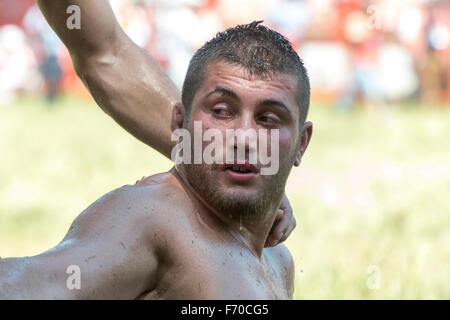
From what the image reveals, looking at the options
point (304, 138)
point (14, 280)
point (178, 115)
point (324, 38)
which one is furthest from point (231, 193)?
point (324, 38)

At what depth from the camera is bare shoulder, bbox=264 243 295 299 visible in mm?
3703

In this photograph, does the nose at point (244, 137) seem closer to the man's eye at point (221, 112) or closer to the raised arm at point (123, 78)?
the man's eye at point (221, 112)

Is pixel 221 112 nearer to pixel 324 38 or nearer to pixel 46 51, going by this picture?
pixel 324 38

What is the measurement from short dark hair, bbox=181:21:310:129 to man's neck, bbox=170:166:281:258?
0.92 ft

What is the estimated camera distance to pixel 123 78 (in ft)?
13.4

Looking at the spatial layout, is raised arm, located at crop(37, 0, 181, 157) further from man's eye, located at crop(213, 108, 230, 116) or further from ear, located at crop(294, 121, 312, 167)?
man's eye, located at crop(213, 108, 230, 116)

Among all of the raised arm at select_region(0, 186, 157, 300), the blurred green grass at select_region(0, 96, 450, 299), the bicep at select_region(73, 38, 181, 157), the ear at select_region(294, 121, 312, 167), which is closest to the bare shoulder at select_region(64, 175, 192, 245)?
the raised arm at select_region(0, 186, 157, 300)

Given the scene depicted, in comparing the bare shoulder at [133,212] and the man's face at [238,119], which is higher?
the man's face at [238,119]

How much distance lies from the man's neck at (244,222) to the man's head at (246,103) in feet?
0.07

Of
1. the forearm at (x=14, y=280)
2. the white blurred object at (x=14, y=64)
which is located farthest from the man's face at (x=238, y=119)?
the white blurred object at (x=14, y=64)

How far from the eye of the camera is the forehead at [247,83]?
124 inches

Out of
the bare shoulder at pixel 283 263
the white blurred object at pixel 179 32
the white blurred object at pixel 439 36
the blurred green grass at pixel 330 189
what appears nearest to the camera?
the bare shoulder at pixel 283 263

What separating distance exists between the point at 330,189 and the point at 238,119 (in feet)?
24.0
